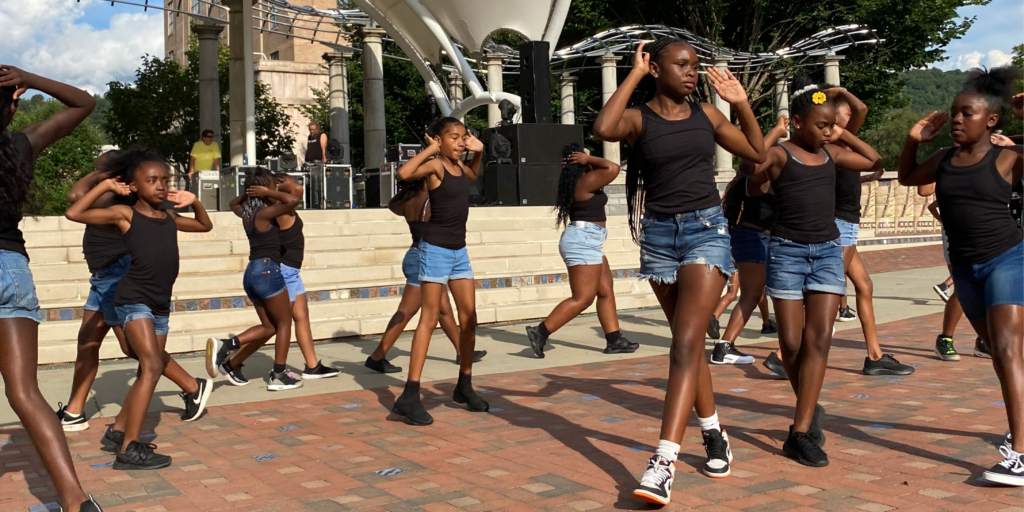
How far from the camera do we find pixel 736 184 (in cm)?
748

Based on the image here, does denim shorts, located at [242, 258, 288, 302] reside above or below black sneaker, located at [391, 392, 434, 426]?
above

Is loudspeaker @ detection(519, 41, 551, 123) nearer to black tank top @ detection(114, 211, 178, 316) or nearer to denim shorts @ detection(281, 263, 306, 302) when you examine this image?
denim shorts @ detection(281, 263, 306, 302)

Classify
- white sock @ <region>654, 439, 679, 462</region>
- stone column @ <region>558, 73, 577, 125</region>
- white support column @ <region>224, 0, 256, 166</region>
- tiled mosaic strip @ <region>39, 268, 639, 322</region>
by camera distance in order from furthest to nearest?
stone column @ <region>558, 73, 577, 125</region> < white support column @ <region>224, 0, 256, 166</region> < tiled mosaic strip @ <region>39, 268, 639, 322</region> < white sock @ <region>654, 439, 679, 462</region>

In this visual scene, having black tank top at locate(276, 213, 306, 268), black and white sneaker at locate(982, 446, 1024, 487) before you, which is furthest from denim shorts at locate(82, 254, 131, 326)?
black and white sneaker at locate(982, 446, 1024, 487)

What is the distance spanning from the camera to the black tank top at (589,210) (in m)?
9.15

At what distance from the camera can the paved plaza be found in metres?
4.62

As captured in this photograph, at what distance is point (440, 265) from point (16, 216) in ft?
9.26

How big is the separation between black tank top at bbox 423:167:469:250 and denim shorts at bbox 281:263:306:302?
1999 millimetres

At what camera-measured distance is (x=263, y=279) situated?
25.5ft

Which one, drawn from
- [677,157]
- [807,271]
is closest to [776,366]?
[807,271]

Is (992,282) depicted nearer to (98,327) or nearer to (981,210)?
(981,210)

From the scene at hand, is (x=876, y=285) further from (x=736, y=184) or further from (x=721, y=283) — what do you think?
(x=721, y=283)

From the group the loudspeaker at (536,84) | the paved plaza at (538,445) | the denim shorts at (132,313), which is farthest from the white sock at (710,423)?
the loudspeaker at (536,84)

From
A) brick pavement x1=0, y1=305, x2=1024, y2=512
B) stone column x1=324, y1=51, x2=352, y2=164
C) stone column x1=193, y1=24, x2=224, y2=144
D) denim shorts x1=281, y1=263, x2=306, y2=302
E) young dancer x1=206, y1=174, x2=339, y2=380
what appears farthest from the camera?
stone column x1=324, y1=51, x2=352, y2=164
